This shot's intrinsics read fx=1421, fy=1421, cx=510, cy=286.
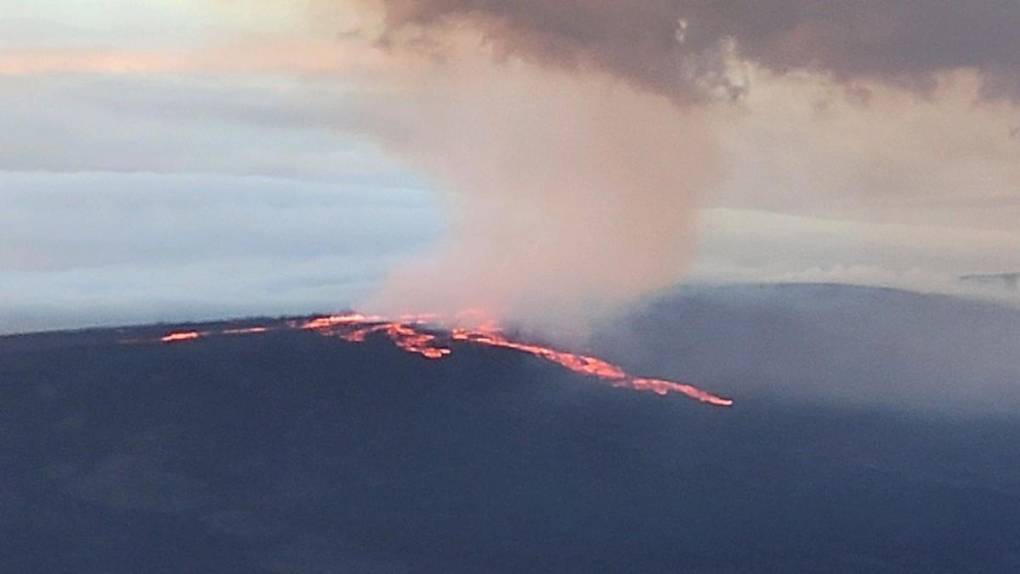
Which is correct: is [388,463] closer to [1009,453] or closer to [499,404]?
[499,404]

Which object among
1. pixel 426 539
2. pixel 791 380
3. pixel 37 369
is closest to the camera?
pixel 426 539

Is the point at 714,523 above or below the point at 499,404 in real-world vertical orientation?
below

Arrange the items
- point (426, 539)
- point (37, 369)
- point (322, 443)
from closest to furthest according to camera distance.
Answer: point (426, 539) < point (322, 443) < point (37, 369)

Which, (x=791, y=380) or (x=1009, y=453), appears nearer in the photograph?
(x=1009, y=453)

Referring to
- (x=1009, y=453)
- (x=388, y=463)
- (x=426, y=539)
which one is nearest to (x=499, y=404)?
(x=388, y=463)

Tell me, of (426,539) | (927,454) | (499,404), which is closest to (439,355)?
(499,404)

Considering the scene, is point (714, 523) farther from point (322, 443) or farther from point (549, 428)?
point (322, 443)
